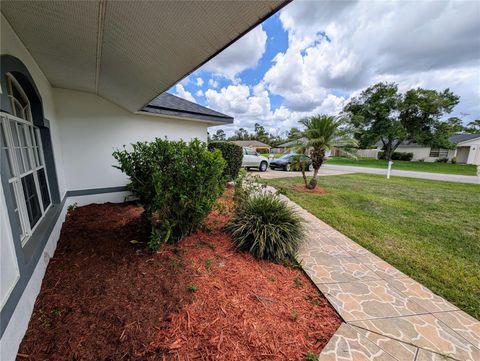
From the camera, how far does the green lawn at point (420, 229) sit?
3.03 metres

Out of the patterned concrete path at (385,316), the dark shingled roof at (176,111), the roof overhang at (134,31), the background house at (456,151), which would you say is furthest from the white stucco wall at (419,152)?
the roof overhang at (134,31)

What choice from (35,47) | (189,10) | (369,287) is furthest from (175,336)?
(35,47)

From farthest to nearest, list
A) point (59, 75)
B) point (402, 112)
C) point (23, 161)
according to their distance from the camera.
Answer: point (402, 112), point (59, 75), point (23, 161)

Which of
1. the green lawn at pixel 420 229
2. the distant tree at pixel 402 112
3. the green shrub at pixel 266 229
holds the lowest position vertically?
the green lawn at pixel 420 229

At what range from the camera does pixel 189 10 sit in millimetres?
1673

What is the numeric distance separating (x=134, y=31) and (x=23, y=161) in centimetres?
251

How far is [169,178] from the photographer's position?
120 inches

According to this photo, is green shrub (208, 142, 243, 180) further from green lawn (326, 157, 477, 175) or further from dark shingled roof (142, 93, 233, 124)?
green lawn (326, 157, 477, 175)

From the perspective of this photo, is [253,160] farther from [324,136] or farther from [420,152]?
[420,152]

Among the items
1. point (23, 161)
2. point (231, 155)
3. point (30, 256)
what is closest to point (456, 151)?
point (231, 155)

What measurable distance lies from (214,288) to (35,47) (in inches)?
155

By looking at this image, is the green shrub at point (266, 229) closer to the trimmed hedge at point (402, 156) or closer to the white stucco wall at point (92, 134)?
the white stucco wall at point (92, 134)

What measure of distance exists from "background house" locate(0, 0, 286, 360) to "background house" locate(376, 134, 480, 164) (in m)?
36.0

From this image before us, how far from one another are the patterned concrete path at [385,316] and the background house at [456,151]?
33.5m
